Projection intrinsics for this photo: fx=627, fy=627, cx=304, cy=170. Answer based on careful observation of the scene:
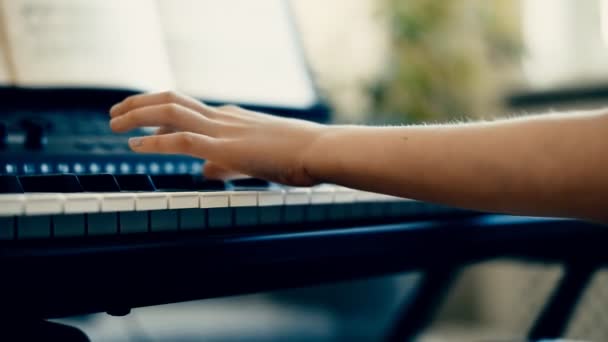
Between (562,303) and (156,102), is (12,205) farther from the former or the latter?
(562,303)

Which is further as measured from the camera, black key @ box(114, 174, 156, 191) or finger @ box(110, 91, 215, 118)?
finger @ box(110, 91, 215, 118)

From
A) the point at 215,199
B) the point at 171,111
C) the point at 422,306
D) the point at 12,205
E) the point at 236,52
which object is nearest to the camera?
the point at 12,205

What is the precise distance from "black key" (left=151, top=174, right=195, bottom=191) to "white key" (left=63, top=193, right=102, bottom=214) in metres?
0.12

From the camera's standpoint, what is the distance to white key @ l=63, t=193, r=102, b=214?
50 cm

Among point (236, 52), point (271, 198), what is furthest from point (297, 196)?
point (236, 52)

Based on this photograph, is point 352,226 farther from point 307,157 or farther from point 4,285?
point 4,285

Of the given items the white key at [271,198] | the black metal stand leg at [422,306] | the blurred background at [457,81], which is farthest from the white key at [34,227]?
the blurred background at [457,81]

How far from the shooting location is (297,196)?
2.20ft

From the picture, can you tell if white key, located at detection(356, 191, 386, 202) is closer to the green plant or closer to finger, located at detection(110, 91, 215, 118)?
finger, located at detection(110, 91, 215, 118)

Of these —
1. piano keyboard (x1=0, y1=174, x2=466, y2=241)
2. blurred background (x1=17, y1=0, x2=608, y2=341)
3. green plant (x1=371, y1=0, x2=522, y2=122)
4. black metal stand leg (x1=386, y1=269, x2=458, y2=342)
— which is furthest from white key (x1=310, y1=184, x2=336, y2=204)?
green plant (x1=371, y1=0, x2=522, y2=122)

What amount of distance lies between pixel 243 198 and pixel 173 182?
89 millimetres

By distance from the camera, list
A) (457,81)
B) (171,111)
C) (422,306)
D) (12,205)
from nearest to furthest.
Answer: (12,205)
(171,111)
(422,306)
(457,81)

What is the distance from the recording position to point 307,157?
658 mm

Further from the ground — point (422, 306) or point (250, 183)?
point (250, 183)
